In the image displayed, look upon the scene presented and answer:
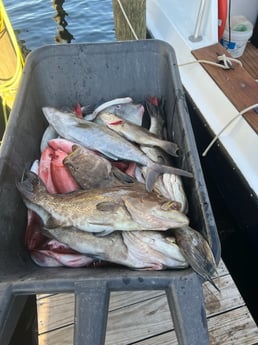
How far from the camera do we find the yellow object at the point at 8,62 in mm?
3396

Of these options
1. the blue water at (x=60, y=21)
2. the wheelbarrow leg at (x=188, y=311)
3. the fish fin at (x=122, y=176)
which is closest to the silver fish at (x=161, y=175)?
the fish fin at (x=122, y=176)

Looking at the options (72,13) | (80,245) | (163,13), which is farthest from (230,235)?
(72,13)

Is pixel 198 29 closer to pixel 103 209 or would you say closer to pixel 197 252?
pixel 103 209

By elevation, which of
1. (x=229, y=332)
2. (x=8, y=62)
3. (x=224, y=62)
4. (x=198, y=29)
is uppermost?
(x=198, y=29)

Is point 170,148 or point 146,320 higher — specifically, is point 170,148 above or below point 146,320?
above

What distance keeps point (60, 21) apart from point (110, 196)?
6.72 metres

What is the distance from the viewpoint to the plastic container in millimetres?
1249

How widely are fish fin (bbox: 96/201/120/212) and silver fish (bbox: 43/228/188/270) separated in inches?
4.2

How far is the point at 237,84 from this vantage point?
8.58ft

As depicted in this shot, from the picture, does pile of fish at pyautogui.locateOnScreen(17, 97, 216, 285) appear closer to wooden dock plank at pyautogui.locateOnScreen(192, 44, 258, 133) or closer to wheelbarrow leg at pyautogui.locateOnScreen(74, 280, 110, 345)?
wheelbarrow leg at pyautogui.locateOnScreen(74, 280, 110, 345)

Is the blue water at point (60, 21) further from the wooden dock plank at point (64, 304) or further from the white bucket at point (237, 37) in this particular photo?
the wooden dock plank at point (64, 304)

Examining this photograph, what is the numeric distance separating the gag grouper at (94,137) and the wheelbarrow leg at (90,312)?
35.2 inches

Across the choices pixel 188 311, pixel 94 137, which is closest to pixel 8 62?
pixel 94 137

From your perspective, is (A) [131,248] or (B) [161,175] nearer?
(A) [131,248]
